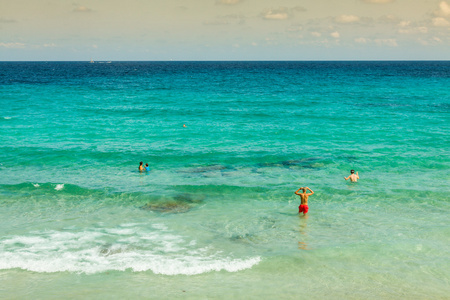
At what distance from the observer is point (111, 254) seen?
1647 cm

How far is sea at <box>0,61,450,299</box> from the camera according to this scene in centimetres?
1457

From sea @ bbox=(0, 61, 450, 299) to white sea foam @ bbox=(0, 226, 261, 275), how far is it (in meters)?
0.08

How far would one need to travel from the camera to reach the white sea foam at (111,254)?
1541cm

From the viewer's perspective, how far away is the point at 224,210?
2148 centimetres

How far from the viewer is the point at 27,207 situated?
862 inches

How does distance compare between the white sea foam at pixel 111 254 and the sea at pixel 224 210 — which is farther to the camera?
the white sea foam at pixel 111 254

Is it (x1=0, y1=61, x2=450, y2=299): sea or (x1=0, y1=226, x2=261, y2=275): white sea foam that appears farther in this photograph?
(x1=0, y1=226, x2=261, y2=275): white sea foam

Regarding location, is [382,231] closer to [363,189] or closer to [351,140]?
[363,189]

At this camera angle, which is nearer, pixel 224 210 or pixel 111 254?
pixel 111 254

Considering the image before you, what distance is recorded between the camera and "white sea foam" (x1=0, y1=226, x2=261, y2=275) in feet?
50.5

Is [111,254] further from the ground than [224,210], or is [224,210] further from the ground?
[224,210]

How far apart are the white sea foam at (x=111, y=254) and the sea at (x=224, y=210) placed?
77 mm

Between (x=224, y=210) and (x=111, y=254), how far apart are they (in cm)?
701

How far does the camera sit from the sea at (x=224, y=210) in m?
14.6
